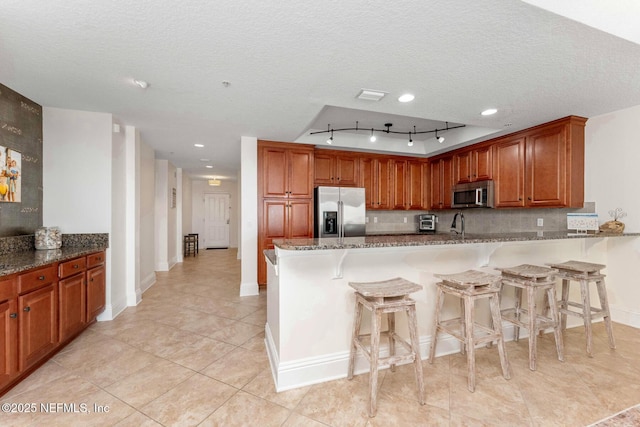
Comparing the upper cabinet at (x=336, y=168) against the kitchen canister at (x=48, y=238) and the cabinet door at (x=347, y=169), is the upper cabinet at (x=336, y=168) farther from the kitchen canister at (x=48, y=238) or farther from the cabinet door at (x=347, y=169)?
the kitchen canister at (x=48, y=238)

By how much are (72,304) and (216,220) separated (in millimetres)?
7164

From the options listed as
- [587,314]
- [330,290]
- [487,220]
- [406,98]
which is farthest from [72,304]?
[487,220]

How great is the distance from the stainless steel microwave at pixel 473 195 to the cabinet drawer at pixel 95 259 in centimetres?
492

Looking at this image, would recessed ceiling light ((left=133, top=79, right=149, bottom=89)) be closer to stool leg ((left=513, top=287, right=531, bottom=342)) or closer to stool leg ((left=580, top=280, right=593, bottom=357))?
stool leg ((left=513, top=287, right=531, bottom=342))

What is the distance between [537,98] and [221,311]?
4165 mm

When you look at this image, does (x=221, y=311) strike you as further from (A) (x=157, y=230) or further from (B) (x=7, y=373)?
(A) (x=157, y=230)

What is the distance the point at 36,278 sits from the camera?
2.06 m

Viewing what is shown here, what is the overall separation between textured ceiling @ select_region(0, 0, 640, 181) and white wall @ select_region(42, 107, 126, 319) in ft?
→ 0.72

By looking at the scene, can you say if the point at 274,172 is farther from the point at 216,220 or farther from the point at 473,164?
the point at 216,220

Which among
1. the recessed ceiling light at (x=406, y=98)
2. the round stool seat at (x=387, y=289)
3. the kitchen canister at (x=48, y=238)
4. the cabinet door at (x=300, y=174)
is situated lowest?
the round stool seat at (x=387, y=289)

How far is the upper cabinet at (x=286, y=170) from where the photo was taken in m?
4.17

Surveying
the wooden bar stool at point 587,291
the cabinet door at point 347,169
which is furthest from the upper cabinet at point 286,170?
the wooden bar stool at point 587,291

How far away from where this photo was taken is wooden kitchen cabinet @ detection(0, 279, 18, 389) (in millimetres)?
1762

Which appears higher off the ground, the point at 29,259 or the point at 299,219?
the point at 299,219
